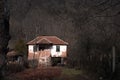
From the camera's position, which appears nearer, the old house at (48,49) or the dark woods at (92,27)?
the dark woods at (92,27)

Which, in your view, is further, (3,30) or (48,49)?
(48,49)

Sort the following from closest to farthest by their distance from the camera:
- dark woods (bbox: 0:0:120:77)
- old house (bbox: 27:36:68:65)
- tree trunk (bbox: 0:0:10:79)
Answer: tree trunk (bbox: 0:0:10:79) → dark woods (bbox: 0:0:120:77) → old house (bbox: 27:36:68:65)

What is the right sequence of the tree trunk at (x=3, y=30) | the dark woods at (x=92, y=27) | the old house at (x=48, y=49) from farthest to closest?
1. the old house at (x=48, y=49)
2. the dark woods at (x=92, y=27)
3. the tree trunk at (x=3, y=30)

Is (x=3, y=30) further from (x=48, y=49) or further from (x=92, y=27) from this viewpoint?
(x=48, y=49)

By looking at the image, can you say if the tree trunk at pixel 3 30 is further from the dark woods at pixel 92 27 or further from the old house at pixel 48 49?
the old house at pixel 48 49

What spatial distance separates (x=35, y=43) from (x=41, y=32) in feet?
104

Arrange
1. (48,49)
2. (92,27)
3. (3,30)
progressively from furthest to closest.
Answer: (48,49)
(92,27)
(3,30)

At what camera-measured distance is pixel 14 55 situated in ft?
246

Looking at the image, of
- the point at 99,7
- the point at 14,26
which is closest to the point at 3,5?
the point at 99,7

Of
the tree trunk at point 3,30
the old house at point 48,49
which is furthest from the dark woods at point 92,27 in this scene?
the old house at point 48,49

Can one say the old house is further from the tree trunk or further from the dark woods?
the tree trunk

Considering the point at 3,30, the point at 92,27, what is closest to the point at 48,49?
the point at 92,27

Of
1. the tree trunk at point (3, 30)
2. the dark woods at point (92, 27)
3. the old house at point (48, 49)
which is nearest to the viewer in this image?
the tree trunk at point (3, 30)

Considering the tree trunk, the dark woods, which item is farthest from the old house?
the tree trunk
